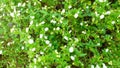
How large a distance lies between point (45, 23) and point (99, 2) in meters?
0.79

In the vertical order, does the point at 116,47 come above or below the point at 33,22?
below

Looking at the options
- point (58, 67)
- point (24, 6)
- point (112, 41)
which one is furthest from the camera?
point (24, 6)

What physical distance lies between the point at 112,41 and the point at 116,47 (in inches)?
4.0

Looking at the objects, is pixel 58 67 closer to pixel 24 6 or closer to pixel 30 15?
pixel 30 15

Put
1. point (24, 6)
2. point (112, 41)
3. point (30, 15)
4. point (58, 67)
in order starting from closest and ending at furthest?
point (58, 67) → point (112, 41) → point (30, 15) → point (24, 6)

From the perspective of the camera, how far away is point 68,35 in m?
3.35

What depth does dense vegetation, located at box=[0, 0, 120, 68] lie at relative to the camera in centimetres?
324

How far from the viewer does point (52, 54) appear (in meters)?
3.21

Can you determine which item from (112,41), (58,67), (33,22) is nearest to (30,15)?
(33,22)

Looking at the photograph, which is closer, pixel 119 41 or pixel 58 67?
pixel 58 67

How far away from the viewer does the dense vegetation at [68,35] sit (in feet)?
10.6

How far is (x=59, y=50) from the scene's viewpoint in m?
3.44

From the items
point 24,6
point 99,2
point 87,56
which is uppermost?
point 24,6

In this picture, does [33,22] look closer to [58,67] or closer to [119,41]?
[58,67]
